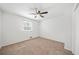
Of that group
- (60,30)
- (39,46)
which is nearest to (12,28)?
(39,46)

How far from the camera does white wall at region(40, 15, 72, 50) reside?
258 centimetres

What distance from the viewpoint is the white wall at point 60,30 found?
258 cm

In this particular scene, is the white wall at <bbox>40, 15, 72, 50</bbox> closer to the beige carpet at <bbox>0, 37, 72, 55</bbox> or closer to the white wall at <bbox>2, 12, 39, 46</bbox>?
the beige carpet at <bbox>0, 37, 72, 55</bbox>

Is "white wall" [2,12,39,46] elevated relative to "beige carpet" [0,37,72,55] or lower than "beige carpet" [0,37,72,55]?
elevated

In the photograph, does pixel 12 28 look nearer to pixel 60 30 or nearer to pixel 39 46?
pixel 39 46

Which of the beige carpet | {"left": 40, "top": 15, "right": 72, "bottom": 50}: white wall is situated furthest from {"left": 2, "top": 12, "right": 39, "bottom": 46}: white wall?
{"left": 40, "top": 15, "right": 72, "bottom": 50}: white wall

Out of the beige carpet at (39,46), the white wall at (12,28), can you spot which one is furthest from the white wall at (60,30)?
the white wall at (12,28)

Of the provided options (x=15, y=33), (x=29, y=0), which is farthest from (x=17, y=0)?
(x=15, y=33)

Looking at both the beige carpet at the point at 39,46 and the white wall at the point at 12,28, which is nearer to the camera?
the white wall at the point at 12,28

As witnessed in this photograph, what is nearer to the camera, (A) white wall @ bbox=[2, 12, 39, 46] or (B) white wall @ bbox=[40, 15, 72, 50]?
(A) white wall @ bbox=[2, 12, 39, 46]

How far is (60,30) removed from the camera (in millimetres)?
3240

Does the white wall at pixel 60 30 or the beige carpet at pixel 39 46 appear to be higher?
the white wall at pixel 60 30

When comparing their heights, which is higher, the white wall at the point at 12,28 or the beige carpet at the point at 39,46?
the white wall at the point at 12,28

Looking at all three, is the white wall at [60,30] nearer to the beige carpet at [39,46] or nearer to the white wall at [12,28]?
the beige carpet at [39,46]
